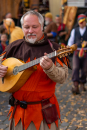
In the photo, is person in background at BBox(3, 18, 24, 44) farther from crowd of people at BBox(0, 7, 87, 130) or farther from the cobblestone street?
crowd of people at BBox(0, 7, 87, 130)

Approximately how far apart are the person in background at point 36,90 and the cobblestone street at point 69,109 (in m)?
1.82

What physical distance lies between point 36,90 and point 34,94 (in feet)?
0.18

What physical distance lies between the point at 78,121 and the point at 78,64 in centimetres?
217

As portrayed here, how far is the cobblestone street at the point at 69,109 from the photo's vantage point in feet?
13.9

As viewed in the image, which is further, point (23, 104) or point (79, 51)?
point (79, 51)

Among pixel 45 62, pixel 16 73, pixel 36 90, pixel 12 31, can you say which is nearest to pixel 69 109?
pixel 12 31

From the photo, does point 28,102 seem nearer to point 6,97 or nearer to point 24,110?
point 24,110

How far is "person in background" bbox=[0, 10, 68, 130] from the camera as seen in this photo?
238 cm

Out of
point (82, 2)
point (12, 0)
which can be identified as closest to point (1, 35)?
point (12, 0)

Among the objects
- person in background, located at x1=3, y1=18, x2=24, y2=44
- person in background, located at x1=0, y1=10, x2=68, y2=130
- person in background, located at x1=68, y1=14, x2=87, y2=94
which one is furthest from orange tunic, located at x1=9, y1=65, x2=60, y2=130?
person in background, located at x1=68, y1=14, x2=87, y2=94

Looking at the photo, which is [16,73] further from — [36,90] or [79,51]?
[79,51]

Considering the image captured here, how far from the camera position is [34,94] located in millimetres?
2400

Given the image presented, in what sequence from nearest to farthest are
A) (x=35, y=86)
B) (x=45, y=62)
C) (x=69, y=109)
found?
1. (x=45, y=62)
2. (x=35, y=86)
3. (x=69, y=109)

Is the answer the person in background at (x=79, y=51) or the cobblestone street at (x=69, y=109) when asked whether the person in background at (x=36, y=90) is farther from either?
the person in background at (x=79, y=51)
